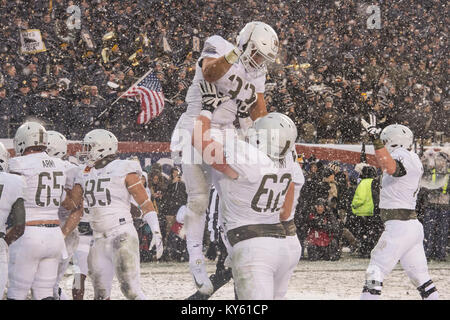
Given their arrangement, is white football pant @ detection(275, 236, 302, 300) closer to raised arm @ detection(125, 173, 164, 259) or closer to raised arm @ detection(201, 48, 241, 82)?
raised arm @ detection(201, 48, 241, 82)

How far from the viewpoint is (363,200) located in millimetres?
12617

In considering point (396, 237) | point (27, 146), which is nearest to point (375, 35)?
point (396, 237)

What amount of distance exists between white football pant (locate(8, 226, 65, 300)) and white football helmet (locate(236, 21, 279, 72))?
2440 millimetres

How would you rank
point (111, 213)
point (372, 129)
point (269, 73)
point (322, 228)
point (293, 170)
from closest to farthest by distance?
point (293, 170), point (111, 213), point (372, 129), point (322, 228), point (269, 73)

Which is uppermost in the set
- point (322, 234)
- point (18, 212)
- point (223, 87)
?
point (223, 87)

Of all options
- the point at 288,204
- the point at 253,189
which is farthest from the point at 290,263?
the point at 288,204

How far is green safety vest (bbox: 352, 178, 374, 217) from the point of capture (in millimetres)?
12562

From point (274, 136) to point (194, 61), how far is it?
34.4ft

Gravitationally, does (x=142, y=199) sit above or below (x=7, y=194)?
below

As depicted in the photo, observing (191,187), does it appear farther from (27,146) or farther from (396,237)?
(396,237)

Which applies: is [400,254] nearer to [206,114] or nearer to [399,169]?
[399,169]

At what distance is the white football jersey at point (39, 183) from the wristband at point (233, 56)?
197 centimetres

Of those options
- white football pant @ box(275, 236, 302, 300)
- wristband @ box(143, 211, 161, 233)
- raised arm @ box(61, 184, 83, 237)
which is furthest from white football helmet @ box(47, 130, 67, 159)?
white football pant @ box(275, 236, 302, 300)

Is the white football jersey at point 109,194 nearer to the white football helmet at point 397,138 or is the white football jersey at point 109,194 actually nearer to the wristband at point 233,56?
the wristband at point 233,56
